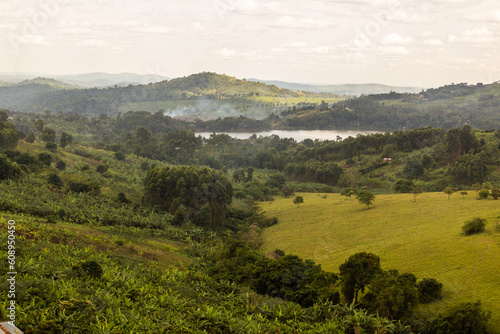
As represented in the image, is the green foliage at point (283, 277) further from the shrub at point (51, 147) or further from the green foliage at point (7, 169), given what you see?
the shrub at point (51, 147)

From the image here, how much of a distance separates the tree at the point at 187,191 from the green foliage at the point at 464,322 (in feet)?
95.1

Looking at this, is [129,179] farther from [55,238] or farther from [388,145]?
[388,145]

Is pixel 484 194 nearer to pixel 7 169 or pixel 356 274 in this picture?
pixel 356 274

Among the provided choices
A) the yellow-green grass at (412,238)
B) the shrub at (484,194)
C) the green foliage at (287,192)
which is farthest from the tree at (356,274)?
the green foliage at (287,192)

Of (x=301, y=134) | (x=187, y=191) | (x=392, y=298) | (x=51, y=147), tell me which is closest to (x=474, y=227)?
(x=392, y=298)

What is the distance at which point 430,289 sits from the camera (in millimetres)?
20000

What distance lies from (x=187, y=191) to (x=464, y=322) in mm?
33345

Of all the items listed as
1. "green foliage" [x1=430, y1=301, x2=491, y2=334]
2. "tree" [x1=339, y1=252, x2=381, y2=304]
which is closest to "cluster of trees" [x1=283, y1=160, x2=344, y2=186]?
"tree" [x1=339, y1=252, x2=381, y2=304]

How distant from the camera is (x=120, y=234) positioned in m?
31.4

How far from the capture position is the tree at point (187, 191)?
44.3m

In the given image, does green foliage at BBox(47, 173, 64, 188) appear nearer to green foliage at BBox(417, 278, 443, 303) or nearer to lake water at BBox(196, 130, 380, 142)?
green foliage at BBox(417, 278, 443, 303)

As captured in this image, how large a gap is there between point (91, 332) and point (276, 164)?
7919 cm

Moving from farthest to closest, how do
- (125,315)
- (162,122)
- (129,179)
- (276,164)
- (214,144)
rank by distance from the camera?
1. (162,122)
2. (214,144)
3. (276,164)
4. (129,179)
5. (125,315)

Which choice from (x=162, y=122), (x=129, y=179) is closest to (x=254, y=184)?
(x=129, y=179)
